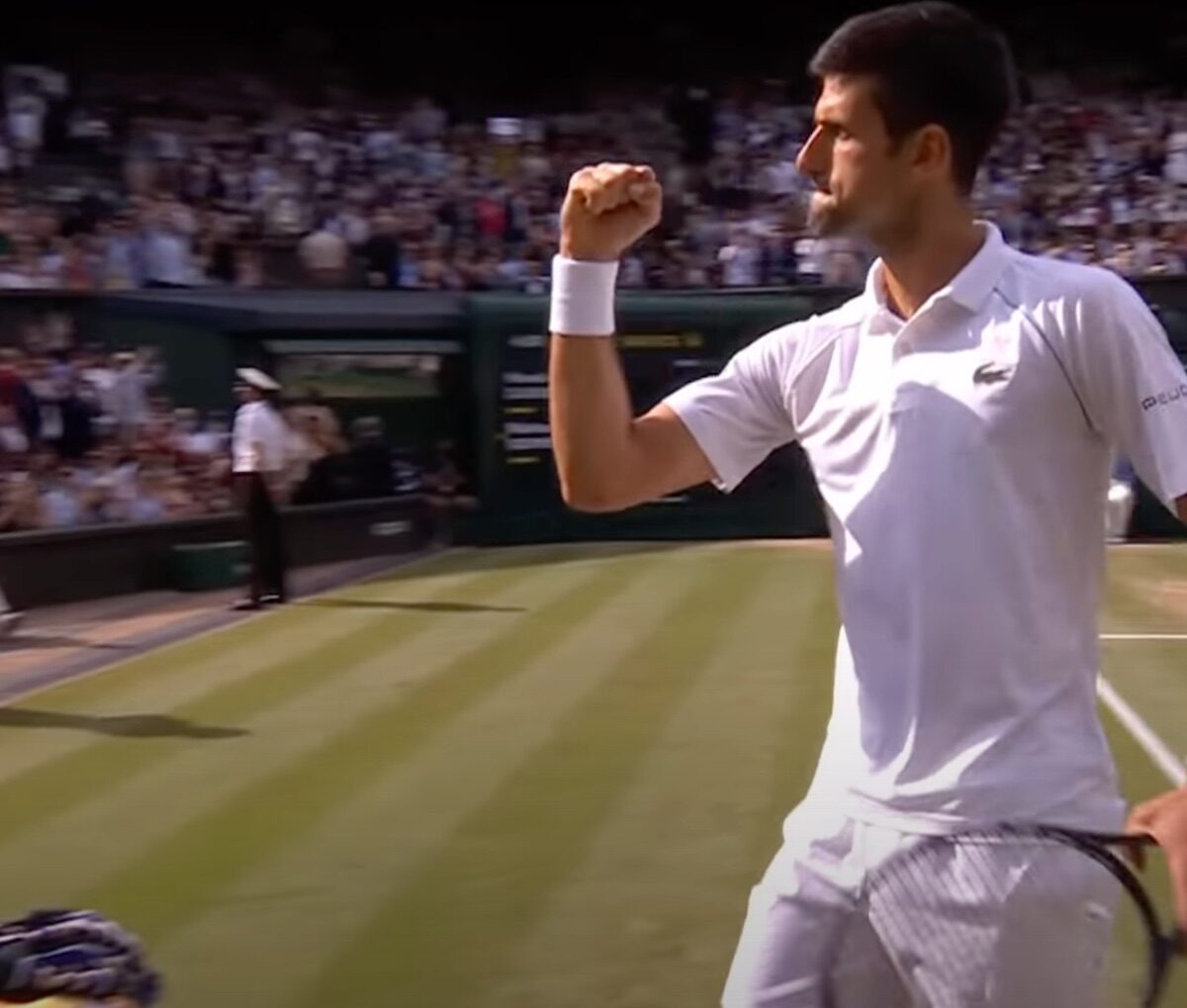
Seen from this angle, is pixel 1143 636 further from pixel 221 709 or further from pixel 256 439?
pixel 256 439

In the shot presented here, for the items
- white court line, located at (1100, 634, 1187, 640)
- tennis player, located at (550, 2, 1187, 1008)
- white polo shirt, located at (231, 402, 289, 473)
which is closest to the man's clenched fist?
tennis player, located at (550, 2, 1187, 1008)

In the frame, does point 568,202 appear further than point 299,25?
No

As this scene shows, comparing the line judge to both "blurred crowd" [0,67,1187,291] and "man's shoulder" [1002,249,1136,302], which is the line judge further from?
"man's shoulder" [1002,249,1136,302]

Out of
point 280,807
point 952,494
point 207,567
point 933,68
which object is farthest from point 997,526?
point 207,567

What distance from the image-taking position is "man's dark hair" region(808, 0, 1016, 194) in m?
2.32

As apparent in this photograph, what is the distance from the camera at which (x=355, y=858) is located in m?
6.30

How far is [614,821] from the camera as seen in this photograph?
6785 mm

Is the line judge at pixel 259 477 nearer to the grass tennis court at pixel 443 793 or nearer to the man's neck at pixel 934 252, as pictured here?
the grass tennis court at pixel 443 793

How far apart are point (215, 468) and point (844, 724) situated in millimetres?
15590

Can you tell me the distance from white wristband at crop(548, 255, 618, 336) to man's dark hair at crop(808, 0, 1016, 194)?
42 cm

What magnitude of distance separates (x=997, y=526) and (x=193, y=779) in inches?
227

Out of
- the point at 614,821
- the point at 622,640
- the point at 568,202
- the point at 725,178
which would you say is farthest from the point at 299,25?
the point at 568,202

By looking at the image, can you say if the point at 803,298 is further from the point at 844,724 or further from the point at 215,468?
Result: the point at 844,724

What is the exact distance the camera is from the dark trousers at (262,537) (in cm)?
1370
